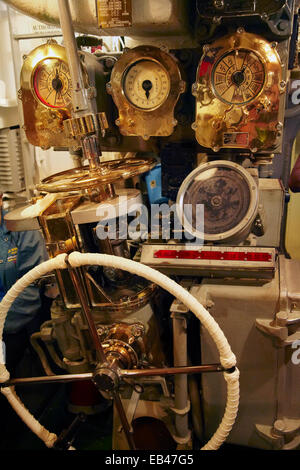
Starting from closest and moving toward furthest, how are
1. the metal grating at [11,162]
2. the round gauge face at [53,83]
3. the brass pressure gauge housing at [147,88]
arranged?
the brass pressure gauge housing at [147,88]
the round gauge face at [53,83]
the metal grating at [11,162]

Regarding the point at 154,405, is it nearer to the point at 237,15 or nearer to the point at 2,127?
the point at 237,15

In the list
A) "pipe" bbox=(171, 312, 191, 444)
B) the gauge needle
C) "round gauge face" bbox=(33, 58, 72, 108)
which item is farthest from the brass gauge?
"pipe" bbox=(171, 312, 191, 444)

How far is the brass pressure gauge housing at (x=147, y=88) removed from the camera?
170 cm

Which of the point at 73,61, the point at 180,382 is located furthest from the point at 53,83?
the point at 180,382

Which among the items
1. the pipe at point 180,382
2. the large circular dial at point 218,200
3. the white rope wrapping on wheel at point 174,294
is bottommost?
the pipe at point 180,382

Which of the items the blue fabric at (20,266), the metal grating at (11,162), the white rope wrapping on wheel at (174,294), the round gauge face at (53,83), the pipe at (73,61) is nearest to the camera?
the white rope wrapping on wheel at (174,294)

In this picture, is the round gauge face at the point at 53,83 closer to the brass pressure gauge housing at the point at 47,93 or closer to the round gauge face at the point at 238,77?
the brass pressure gauge housing at the point at 47,93

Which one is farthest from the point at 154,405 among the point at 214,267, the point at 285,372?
the point at 214,267

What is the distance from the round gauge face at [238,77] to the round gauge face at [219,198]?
1.00ft

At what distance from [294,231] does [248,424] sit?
1.53 m

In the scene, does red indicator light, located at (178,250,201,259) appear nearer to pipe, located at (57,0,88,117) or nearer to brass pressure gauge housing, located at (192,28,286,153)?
brass pressure gauge housing, located at (192,28,286,153)

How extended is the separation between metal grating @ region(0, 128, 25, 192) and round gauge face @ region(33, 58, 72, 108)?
3.94 ft

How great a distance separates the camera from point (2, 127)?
2877 millimetres

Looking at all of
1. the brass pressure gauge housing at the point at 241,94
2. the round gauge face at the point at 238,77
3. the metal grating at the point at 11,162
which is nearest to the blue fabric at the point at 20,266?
the metal grating at the point at 11,162
